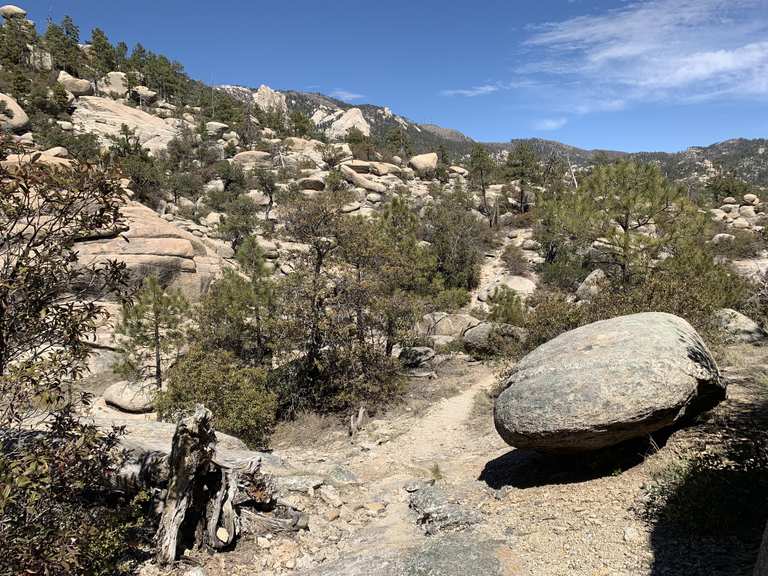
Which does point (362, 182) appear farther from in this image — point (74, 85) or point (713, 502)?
point (713, 502)

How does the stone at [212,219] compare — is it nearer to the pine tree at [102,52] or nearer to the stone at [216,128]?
the stone at [216,128]

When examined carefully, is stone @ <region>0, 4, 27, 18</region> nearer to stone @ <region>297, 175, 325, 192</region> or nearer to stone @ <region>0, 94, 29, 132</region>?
stone @ <region>0, 94, 29, 132</region>

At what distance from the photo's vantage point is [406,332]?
1644 cm

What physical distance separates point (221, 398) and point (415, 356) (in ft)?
29.9

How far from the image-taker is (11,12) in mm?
68625

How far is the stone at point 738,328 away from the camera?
13.2m

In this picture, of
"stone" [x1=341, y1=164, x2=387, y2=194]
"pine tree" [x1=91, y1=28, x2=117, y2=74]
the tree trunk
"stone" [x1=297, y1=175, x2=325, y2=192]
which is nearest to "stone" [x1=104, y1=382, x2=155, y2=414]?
the tree trunk

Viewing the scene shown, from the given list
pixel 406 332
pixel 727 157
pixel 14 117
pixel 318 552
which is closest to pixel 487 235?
pixel 406 332

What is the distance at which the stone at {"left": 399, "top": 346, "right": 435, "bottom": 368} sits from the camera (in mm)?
19361

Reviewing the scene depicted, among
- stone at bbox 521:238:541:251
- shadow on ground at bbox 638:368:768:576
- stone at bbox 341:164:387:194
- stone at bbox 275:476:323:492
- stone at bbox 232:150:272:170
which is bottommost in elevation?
stone at bbox 275:476:323:492

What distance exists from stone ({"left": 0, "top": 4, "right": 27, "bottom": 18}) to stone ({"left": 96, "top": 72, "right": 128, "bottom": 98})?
16.8 meters

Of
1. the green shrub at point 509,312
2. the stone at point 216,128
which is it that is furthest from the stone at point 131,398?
the stone at point 216,128

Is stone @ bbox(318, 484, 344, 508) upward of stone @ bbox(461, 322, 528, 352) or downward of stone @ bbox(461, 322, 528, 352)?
downward

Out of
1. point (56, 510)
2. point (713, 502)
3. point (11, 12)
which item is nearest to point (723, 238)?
point (713, 502)
